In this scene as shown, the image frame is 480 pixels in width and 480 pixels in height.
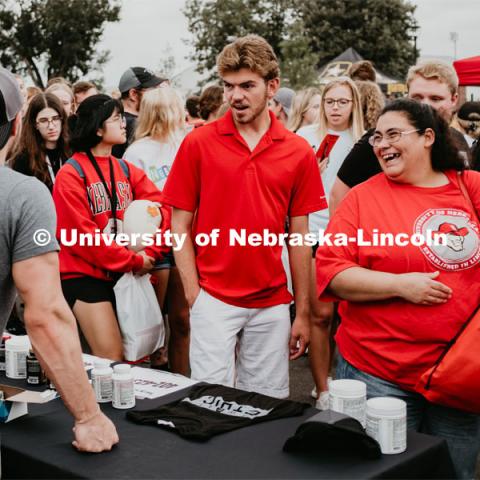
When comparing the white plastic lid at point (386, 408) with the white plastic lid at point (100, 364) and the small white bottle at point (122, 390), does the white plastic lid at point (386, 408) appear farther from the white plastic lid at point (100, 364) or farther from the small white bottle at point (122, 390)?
the white plastic lid at point (100, 364)

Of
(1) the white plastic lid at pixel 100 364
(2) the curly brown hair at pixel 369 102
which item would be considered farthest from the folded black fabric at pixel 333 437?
(2) the curly brown hair at pixel 369 102

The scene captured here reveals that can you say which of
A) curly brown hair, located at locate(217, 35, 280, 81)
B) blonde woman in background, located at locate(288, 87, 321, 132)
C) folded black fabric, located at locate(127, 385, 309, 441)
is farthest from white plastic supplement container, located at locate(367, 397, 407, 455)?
blonde woman in background, located at locate(288, 87, 321, 132)

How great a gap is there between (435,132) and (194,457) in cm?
158

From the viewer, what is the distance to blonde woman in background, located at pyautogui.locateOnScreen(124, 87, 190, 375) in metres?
5.04

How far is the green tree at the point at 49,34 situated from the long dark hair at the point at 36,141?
26843 mm

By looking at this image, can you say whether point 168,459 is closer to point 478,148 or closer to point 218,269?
point 218,269

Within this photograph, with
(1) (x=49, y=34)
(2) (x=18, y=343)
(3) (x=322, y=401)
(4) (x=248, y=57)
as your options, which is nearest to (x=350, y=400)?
(2) (x=18, y=343)

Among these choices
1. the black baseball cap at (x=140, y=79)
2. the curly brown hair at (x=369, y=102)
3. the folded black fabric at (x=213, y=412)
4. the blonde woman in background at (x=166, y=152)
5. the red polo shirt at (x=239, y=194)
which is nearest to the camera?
the folded black fabric at (x=213, y=412)

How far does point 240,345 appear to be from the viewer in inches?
144

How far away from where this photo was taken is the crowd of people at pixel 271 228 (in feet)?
8.82

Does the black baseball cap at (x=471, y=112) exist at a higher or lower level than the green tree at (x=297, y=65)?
lower

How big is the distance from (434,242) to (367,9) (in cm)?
4827

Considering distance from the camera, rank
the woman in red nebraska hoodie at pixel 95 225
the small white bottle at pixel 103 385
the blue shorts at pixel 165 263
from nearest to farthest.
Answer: the small white bottle at pixel 103 385
the woman in red nebraska hoodie at pixel 95 225
the blue shorts at pixel 165 263

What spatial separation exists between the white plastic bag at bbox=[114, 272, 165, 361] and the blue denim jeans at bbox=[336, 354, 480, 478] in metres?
1.67
